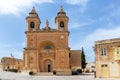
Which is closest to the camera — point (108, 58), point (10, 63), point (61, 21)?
point (108, 58)

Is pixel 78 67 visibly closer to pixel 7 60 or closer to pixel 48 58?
pixel 48 58

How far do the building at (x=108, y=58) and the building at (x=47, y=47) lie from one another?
53.4ft

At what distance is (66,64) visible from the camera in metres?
58.7

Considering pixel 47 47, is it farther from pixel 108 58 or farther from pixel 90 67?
pixel 90 67

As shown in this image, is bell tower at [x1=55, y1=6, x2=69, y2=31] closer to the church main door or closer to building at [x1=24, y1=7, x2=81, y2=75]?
building at [x1=24, y1=7, x2=81, y2=75]

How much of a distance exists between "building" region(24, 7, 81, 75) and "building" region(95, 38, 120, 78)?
1629 centimetres

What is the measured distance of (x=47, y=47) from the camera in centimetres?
6159

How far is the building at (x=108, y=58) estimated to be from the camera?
40469 millimetres

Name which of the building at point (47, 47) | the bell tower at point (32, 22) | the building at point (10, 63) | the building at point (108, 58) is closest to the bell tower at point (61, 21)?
the building at point (47, 47)

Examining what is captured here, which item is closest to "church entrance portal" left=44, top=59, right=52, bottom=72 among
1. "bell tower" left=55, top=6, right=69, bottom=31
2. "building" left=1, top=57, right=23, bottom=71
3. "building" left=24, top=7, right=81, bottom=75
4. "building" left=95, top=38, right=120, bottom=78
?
"building" left=24, top=7, right=81, bottom=75

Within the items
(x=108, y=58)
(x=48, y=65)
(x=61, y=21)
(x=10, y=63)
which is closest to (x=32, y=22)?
(x=61, y=21)

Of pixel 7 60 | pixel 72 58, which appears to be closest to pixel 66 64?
pixel 72 58

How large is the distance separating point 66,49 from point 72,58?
1460cm

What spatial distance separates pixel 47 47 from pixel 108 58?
22469 mm
